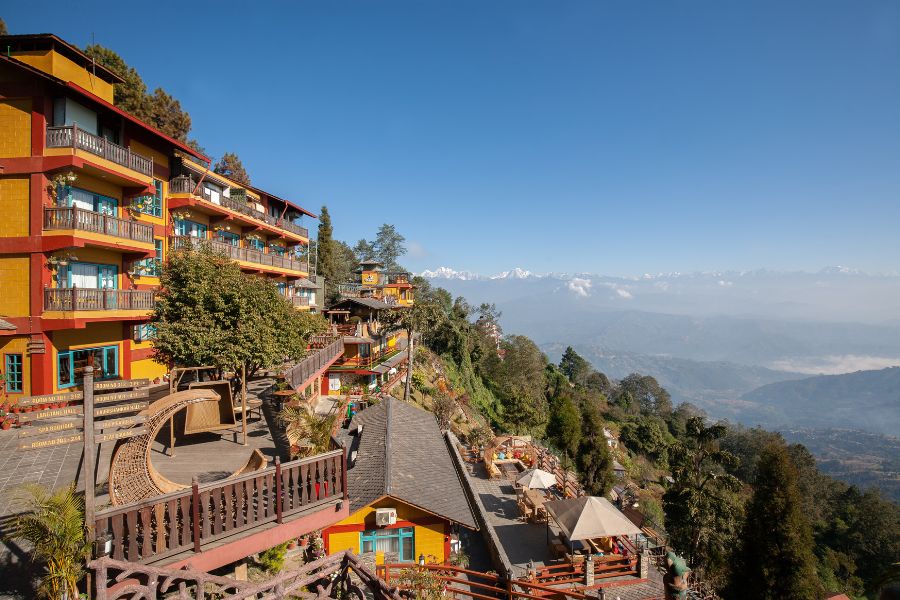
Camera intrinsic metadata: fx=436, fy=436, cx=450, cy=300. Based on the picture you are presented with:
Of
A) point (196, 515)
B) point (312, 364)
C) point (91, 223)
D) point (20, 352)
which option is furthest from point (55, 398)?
point (312, 364)

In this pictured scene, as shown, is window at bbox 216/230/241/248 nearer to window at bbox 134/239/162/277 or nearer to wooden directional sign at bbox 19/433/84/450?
window at bbox 134/239/162/277

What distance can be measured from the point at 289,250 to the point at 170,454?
30145mm

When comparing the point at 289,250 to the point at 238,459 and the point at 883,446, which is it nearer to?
the point at 238,459

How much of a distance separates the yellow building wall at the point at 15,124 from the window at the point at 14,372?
7.68 meters

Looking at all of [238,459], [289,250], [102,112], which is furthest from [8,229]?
[289,250]

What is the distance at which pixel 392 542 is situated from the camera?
527 inches

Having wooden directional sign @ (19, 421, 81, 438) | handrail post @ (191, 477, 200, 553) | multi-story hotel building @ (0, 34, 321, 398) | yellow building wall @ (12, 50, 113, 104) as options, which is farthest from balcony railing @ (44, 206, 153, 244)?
handrail post @ (191, 477, 200, 553)

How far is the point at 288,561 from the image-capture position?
10.4 metres

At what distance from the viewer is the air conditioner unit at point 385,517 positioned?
12656mm

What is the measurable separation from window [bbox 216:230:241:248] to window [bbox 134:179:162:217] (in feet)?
15.0

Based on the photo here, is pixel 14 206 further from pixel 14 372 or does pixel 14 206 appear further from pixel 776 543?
pixel 776 543

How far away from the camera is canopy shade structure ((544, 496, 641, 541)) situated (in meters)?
14.9

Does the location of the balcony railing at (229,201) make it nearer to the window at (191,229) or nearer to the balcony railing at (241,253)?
the window at (191,229)

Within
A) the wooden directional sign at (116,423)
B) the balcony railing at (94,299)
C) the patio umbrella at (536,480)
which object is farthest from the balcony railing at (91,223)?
the patio umbrella at (536,480)
